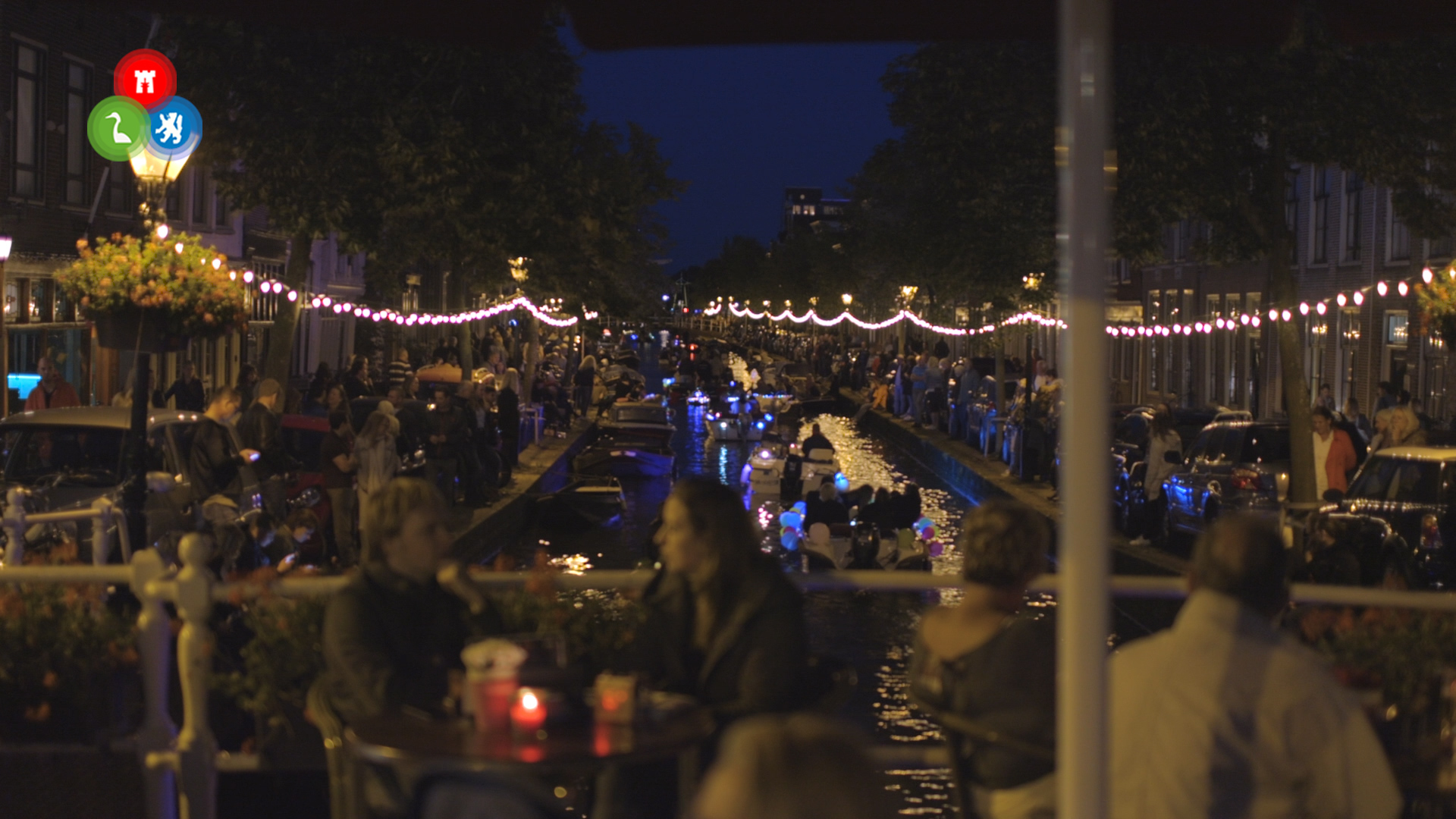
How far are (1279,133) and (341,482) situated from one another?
37.1 feet

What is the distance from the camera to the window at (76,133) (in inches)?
979

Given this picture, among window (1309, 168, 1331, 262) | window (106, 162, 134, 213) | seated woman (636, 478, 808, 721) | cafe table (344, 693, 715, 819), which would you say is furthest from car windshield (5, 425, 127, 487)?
window (1309, 168, 1331, 262)

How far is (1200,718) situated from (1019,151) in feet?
60.7

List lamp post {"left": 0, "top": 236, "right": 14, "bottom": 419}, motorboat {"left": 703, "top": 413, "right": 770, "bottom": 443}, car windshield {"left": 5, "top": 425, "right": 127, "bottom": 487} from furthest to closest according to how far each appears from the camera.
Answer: motorboat {"left": 703, "top": 413, "right": 770, "bottom": 443}, lamp post {"left": 0, "top": 236, "right": 14, "bottom": 419}, car windshield {"left": 5, "top": 425, "right": 127, "bottom": 487}

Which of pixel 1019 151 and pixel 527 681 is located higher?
pixel 1019 151

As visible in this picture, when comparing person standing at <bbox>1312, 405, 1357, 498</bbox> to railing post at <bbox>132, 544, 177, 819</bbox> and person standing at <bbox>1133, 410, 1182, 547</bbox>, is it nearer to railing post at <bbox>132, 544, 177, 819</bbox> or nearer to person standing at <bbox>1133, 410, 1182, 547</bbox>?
person standing at <bbox>1133, 410, 1182, 547</bbox>

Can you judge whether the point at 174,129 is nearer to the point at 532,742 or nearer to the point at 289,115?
the point at 289,115

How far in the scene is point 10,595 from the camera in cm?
557

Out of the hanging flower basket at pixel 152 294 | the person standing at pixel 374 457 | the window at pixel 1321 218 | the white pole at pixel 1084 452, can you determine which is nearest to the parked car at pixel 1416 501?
the person standing at pixel 374 457

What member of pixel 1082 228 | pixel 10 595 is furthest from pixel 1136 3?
pixel 10 595

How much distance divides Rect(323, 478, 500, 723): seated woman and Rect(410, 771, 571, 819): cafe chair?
0.30 metres

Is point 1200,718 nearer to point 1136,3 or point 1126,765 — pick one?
point 1126,765

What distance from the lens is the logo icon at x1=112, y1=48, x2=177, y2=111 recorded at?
55.4 feet

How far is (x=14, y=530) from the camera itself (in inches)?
406
